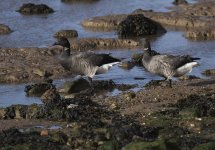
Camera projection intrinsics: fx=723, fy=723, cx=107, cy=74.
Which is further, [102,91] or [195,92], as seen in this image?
[102,91]

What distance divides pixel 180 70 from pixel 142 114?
3.18 m

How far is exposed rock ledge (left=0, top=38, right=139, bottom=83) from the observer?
1935cm

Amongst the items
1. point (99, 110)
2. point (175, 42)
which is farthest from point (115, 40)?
point (99, 110)


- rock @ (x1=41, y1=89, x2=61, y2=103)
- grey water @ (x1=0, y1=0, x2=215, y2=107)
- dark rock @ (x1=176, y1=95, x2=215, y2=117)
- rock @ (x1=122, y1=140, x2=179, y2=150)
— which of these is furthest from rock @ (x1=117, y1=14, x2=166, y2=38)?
rock @ (x1=122, y1=140, x2=179, y2=150)

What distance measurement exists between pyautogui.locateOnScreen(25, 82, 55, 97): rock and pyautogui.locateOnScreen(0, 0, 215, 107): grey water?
0.68ft

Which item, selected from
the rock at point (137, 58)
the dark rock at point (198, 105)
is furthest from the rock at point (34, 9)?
the dark rock at point (198, 105)

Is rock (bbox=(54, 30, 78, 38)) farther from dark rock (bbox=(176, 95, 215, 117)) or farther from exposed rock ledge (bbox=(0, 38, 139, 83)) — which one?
dark rock (bbox=(176, 95, 215, 117))

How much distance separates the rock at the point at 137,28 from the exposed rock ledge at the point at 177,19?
44.5 inches

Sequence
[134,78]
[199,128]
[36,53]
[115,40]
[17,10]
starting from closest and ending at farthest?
1. [199,128]
2. [134,78]
3. [36,53]
4. [115,40]
5. [17,10]

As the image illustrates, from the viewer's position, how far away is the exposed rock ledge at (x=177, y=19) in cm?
2660

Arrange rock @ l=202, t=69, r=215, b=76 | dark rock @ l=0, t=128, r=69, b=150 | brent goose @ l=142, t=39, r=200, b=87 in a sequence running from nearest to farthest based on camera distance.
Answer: dark rock @ l=0, t=128, r=69, b=150 → brent goose @ l=142, t=39, r=200, b=87 → rock @ l=202, t=69, r=215, b=76

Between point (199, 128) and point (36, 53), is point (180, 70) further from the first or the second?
point (36, 53)

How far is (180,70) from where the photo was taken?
1733 centimetres

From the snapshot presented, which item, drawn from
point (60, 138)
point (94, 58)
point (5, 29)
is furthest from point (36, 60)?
point (60, 138)
